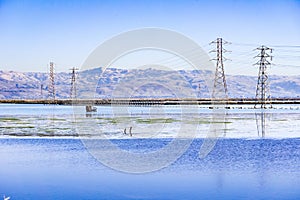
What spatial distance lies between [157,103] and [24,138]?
6111 cm

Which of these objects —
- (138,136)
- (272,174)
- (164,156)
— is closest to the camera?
(272,174)

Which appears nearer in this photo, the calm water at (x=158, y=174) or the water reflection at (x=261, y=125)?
the calm water at (x=158, y=174)

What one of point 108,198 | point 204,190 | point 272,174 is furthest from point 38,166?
point 272,174

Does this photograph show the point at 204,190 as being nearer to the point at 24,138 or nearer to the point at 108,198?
the point at 108,198

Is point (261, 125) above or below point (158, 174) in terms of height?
above

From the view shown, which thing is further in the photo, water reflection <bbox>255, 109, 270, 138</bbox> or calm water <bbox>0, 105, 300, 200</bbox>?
water reflection <bbox>255, 109, 270, 138</bbox>

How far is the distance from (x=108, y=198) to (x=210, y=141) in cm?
1087

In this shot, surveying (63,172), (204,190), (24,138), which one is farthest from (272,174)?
(24,138)

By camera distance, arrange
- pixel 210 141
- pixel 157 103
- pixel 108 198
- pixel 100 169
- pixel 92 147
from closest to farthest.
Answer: pixel 108 198, pixel 100 169, pixel 92 147, pixel 210 141, pixel 157 103

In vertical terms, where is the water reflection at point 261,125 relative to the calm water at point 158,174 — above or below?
above

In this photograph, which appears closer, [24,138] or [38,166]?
[38,166]

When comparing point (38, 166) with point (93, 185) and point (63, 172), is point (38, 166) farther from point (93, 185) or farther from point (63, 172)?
point (93, 185)

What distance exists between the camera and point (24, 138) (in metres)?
21.2

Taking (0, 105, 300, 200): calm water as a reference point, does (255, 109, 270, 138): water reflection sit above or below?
above
